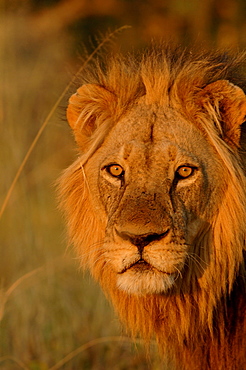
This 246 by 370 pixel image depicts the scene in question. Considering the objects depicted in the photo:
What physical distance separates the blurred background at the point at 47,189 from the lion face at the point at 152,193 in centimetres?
57

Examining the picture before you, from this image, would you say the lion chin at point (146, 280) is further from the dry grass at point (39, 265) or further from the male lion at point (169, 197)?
the dry grass at point (39, 265)

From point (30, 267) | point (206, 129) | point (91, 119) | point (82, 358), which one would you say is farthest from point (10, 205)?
point (206, 129)

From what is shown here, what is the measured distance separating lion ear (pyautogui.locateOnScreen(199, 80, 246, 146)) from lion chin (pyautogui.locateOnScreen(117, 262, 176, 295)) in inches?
33.9

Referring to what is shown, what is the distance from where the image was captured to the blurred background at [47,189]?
584 cm

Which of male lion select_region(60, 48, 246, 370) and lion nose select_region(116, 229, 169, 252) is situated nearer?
lion nose select_region(116, 229, 169, 252)

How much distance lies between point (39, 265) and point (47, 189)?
7.84 feet

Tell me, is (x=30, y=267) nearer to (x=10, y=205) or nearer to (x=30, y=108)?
(x=10, y=205)

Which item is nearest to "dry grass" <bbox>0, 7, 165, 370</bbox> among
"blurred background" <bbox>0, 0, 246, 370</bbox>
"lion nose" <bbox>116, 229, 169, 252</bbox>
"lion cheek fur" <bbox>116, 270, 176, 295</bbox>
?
"blurred background" <bbox>0, 0, 246, 370</bbox>

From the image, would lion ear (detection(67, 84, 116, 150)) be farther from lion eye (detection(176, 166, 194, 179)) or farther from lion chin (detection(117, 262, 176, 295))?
lion chin (detection(117, 262, 176, 295))

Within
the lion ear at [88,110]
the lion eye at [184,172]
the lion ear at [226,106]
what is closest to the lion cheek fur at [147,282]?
the lion eye at [184,172]

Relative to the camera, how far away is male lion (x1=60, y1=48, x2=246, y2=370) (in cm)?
389

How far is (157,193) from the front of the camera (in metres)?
3.93

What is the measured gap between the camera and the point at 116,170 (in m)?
4.18

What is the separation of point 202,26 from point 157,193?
6.76m
